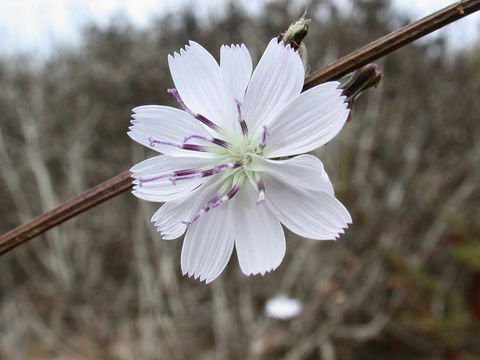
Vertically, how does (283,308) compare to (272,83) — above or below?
below

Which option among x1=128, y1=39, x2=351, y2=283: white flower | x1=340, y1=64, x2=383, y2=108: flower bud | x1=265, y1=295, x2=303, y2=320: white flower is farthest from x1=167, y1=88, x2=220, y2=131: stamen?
x1=265, y1=295, x2=303, y2=320: white flower

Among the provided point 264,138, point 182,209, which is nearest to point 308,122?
point 264,138

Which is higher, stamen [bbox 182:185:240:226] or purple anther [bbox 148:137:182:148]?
purple anther [bbox 148:137:182:148]

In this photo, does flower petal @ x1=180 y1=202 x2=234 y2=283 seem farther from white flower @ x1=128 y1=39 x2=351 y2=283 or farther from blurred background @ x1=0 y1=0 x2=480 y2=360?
blurred background @ x1=0 y1=0 x2=480 y2=360

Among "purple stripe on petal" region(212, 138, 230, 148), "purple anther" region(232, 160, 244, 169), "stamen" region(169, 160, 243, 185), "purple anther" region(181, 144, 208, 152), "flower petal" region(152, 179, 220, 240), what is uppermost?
"purple anther" region(181, 144, 208, 152)

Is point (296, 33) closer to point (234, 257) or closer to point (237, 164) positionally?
point (237, 164)

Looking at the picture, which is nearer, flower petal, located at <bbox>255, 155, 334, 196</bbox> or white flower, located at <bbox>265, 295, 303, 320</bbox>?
flower petal, located at <bbox>255, 155, 334, 196</bbox>

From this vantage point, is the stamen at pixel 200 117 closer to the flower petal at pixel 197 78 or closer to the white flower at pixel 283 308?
the flower petal at pixel 197 78
